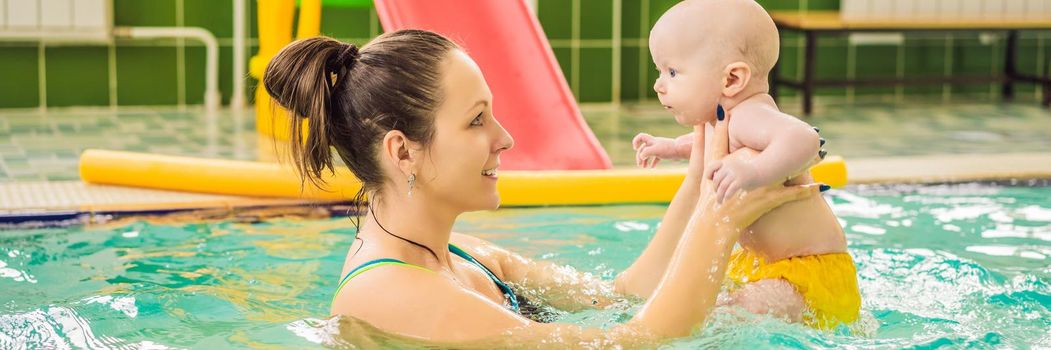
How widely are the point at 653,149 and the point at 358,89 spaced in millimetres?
631

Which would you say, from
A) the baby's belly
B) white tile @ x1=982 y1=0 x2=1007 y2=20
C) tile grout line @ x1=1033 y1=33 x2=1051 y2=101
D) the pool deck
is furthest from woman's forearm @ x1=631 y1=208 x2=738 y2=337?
tile grout line @ x1=1033 y1=33 x2=1051 y2=101

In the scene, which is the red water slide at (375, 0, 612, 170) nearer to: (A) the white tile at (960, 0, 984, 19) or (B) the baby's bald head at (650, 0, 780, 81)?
(B) the baby's bald head at (650, 0, 780, 81)

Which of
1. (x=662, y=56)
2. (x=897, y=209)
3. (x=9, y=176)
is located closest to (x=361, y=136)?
(x=662, y=56)

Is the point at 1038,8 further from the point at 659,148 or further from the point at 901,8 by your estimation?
the point at 659,148

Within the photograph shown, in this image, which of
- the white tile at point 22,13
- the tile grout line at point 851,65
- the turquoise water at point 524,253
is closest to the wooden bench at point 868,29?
the tile grout line at point 851,65

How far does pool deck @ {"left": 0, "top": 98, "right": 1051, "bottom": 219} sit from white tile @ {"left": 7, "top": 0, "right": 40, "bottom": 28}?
1.74ft

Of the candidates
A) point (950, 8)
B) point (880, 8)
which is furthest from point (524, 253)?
point (950, 8)

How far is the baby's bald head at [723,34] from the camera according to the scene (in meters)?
2.26

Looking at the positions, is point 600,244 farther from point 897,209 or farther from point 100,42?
point 100,42

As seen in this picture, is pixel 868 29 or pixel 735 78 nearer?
pixel 735 78

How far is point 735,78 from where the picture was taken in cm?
229

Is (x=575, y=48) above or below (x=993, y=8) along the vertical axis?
below

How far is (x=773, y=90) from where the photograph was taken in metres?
8.33

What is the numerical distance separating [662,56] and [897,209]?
233 centimetres
